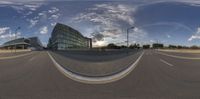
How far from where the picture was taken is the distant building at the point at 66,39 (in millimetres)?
10435

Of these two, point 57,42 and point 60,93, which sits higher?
point 57,42

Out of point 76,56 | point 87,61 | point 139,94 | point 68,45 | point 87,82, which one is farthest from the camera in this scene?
point 76,56

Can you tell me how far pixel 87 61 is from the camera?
59.1 feet

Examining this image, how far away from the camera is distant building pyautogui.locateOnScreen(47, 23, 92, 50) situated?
34.2ft

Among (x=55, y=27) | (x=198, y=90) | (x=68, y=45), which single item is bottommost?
(x=198, y=90)

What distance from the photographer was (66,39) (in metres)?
11.1

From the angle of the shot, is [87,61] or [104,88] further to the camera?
[87,61]

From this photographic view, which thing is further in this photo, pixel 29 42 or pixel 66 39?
pixel 29 42

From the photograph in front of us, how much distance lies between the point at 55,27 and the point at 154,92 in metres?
4.28

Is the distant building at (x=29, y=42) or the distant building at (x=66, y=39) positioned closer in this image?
the distant building at (x=66, y=39)

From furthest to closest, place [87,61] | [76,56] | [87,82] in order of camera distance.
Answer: [76,56] → [87,61] → [87,82]

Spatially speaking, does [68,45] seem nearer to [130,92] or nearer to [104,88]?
[104,88]

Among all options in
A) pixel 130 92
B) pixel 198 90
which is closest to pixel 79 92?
pixel 130 92

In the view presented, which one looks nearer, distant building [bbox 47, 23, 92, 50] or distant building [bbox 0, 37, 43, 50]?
distant building [bbox 47, 23, 92, 50]
